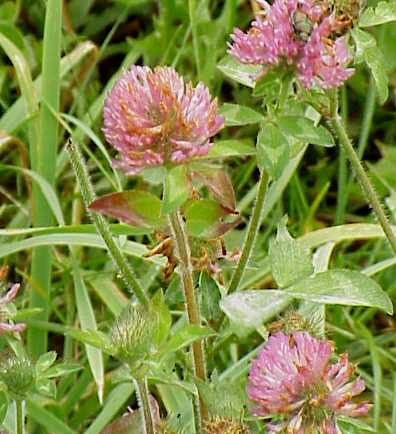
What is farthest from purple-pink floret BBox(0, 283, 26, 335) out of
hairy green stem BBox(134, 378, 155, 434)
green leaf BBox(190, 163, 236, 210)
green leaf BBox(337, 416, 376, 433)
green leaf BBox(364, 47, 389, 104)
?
green leaf BBox(364, 47, 389, 104)

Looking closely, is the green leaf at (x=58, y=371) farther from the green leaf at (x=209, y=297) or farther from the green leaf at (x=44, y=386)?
the green leaf at (x=209, y=297)

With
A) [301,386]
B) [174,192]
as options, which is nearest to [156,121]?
[174,192]

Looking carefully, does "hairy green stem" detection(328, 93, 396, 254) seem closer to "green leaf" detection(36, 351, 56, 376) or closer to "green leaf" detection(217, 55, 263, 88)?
"green leaf" detection(217, 55, 263, 88)

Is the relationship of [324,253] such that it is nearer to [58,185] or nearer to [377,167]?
[377,167]

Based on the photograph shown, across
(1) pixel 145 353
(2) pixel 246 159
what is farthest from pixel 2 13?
(1) pixel 145 353

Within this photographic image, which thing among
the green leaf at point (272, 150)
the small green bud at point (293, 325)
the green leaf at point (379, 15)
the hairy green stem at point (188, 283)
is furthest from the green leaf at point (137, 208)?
the green leaf at point (379, 15)
